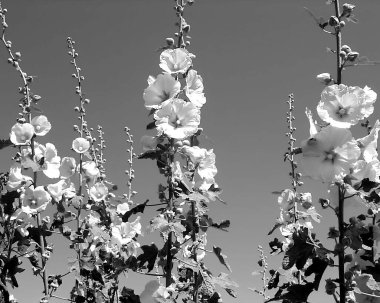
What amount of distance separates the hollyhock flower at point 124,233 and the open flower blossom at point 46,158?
3.31ft

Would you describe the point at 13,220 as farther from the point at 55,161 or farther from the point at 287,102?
the point at 287,102

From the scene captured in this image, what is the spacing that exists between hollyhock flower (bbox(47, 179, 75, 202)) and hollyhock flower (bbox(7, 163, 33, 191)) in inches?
11.7

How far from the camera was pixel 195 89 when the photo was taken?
388 cm

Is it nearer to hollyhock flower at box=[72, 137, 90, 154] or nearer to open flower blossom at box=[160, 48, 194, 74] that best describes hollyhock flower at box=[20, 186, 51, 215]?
hollyhock flower at box=[72, 137, 90, 154]

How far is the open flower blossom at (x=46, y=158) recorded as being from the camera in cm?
558

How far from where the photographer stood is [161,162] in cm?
367

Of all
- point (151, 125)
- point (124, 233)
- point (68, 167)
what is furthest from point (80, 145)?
point (151, 125)

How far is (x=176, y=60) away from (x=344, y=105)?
1.38 meters

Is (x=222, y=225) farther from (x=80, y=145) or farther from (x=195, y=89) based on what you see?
(x=80, y=145)

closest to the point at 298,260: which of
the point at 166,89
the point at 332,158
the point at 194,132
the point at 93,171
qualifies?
the point at 332,158

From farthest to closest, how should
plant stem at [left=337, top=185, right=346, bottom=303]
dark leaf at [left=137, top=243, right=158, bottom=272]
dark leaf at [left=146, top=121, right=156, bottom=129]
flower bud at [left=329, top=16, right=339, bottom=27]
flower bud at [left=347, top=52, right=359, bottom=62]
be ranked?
1. dark leaf at [left=146, top=121, right=156, bottom=129]
2. dark leaf at [left=137, top=243, right=158, bottom=272]
3. flower bud at [left=329, top=16, right=339, bottom=27]
4. flower bud at [left=347, top=52, right=359, bottom=62]
5. plant stem at [left=337, top=185, right=346, bottom=303]

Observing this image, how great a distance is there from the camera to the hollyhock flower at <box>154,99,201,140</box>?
3628 mm

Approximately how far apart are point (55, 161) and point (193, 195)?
8.92ft

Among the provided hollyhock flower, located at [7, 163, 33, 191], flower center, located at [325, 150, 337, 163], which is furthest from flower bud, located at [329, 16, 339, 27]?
hollyhock flower, located at [7, 163, 33, 191]
